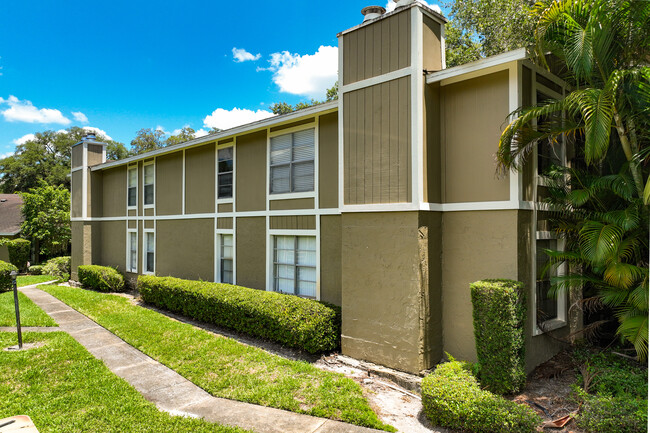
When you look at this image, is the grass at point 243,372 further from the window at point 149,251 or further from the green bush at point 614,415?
the window at point 149,251

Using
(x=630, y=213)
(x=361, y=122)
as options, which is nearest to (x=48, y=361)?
(x=361, y=122)

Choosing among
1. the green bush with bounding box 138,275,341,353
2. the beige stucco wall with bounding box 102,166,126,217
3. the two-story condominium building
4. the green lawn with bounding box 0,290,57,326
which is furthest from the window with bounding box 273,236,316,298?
the beige stucco wall with bounding box 102,166,126,217

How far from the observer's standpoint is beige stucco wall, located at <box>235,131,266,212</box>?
10.4m

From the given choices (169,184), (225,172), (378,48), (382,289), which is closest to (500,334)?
(382,289)

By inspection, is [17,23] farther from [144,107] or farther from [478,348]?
[478,348]

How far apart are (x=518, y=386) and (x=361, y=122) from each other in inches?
198

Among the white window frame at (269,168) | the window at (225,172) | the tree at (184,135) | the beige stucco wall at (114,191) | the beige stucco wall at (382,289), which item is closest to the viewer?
the beige stucco wall at (382,289)

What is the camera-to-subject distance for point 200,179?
12.5 m

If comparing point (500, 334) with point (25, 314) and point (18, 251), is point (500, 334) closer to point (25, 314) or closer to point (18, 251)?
point (25, 314)

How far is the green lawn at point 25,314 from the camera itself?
32.1 feet

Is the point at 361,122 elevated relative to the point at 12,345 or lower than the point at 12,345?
elevated

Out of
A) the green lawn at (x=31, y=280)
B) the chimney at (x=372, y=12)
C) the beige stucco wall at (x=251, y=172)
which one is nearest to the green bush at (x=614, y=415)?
the chimney at (x=372, y=12)

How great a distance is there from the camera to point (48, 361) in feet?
23.3

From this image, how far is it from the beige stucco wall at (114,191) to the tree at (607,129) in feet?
50.2
